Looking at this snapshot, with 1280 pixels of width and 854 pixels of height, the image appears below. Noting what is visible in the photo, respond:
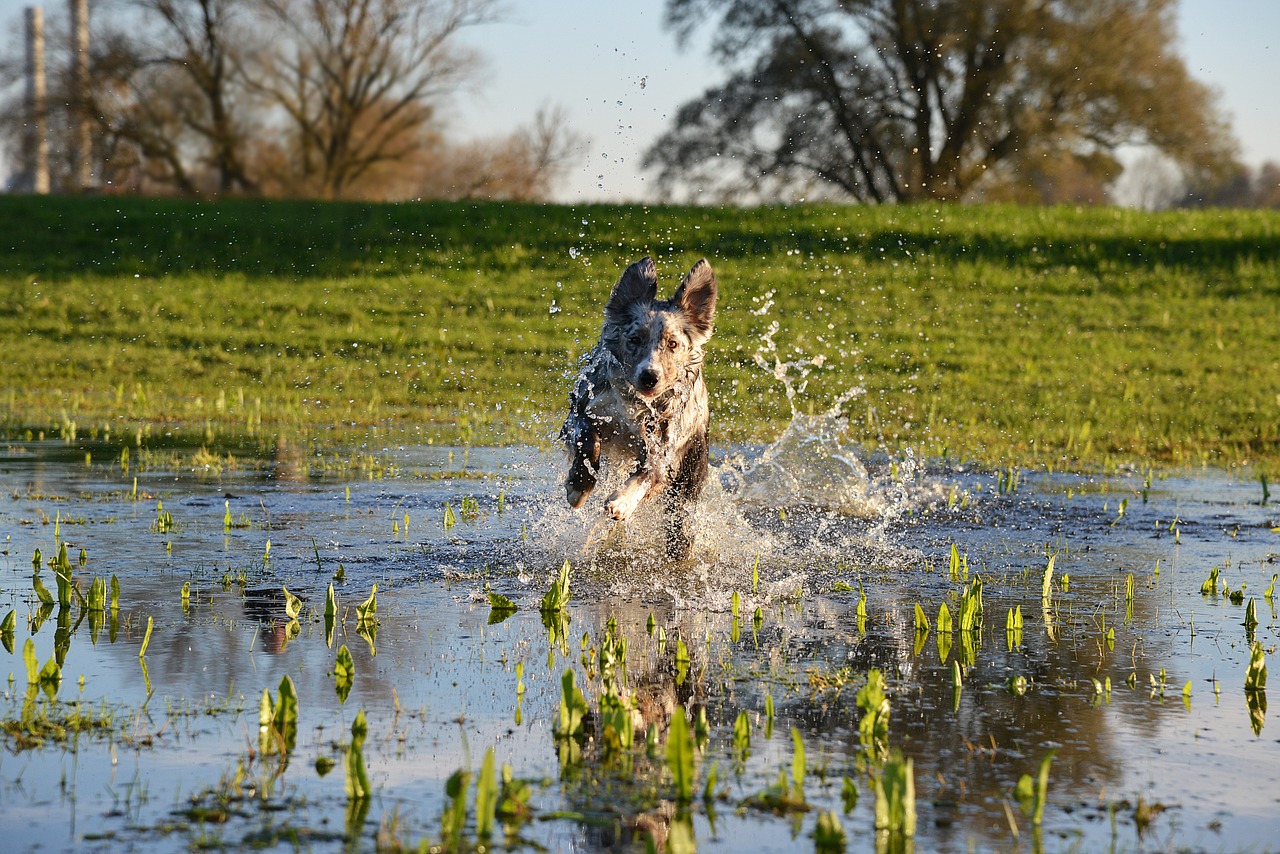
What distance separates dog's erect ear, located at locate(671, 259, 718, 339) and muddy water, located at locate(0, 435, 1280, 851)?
1.18m

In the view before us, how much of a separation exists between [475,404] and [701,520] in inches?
342

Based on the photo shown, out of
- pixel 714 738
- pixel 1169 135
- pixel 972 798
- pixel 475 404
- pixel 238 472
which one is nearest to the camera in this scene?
pixel 972 798

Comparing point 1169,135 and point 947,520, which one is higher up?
point 1169,135

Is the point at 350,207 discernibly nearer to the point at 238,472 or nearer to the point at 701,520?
the point at 238,472

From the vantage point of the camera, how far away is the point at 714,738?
454cm

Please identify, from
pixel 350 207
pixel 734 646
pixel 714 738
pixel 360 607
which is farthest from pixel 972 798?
pixel 350 207

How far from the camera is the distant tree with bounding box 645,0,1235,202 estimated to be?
4612cm

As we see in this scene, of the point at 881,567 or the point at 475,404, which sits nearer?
the point at 881,567

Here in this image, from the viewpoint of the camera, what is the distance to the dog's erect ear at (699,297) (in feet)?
28.3

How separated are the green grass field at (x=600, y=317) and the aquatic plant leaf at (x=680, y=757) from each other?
6.94 metres

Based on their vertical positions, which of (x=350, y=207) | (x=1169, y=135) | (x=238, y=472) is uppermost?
(x=1169, y=135)

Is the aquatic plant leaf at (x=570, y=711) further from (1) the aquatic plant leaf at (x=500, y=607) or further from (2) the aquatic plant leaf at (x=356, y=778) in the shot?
(1) the aquatic plant leaf at (x=500, y=607)

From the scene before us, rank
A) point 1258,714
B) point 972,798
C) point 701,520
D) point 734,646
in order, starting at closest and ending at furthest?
1. point 972,798
2. point 1258,714
3. point 734,646
4. point 701,520

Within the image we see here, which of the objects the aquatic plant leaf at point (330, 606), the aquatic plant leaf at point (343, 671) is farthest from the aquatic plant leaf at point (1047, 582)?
the aquatic plant leaf at point (343, 671)
